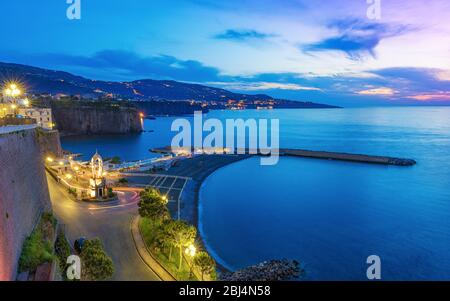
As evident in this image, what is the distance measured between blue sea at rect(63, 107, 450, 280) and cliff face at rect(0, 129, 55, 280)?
34.8ft

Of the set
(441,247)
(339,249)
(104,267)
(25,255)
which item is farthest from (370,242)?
(25,255)

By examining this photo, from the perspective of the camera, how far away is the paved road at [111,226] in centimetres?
1474

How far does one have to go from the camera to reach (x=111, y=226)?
18.8 meters

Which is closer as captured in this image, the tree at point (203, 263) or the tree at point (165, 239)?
the tree at point (203, 263)

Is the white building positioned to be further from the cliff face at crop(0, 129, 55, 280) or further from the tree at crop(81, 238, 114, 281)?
the tree at crop(81, 238, 114, 281)

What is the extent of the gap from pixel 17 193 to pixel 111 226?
7.00 m

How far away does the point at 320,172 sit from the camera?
50.4 meters

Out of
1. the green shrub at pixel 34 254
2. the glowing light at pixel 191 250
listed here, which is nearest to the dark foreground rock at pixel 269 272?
the glowing light at pixel 191 250

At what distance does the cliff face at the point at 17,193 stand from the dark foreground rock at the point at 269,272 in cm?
934

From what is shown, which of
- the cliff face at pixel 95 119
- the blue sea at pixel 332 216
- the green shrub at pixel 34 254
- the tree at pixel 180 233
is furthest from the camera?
the cliff face at pixel 95 119

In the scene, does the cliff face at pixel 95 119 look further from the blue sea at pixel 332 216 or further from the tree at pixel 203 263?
the tree at pixel 203 263

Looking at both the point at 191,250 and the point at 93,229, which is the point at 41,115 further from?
the point at 191,250
